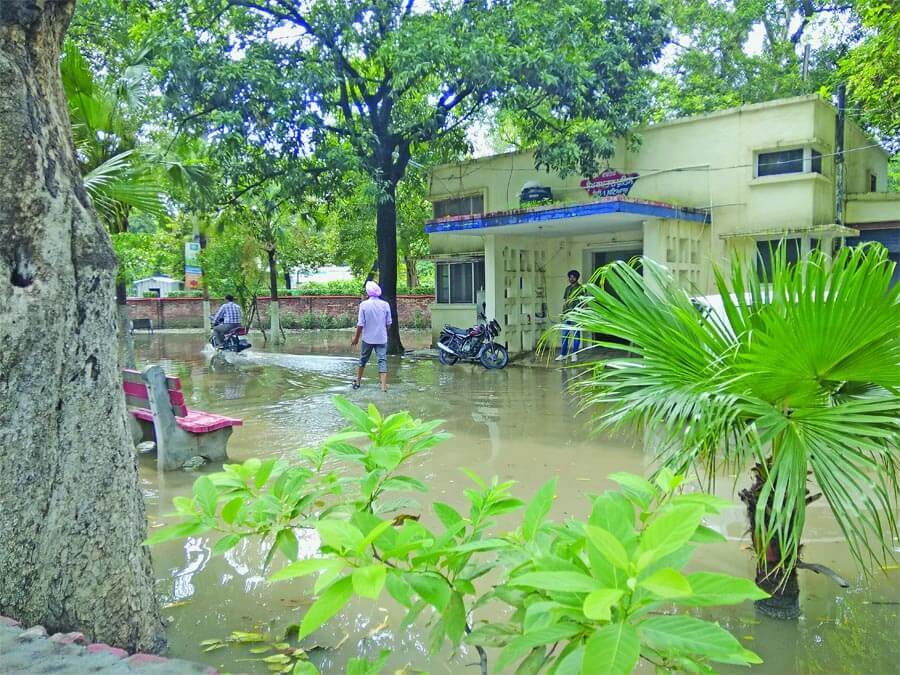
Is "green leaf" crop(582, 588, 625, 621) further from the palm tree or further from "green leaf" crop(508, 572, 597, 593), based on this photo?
the palm tree

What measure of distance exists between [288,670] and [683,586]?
6.91 ft

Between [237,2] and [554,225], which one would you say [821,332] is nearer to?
[554,225]

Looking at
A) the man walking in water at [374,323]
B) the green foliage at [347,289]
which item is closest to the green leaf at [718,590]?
the man walking in water at [374,323]

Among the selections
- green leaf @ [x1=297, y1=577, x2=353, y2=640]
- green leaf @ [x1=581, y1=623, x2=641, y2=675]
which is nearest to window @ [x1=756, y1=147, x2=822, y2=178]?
green leaf @ [x1=581, y1=623, x2=641, y2=675]

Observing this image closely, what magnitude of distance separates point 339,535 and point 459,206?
1521cm

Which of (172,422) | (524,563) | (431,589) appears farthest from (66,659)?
(172,422)

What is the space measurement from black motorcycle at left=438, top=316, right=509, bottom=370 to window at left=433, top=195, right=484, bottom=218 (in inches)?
126

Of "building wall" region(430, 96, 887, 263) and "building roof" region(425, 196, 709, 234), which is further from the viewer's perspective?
"building wall" region(430, 96, 887, 263)

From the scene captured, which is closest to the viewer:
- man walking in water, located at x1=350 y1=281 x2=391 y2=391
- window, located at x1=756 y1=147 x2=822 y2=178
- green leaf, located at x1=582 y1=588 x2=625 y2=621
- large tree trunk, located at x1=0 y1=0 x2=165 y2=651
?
green leaf, located at x1=582 y1=588 x2=625 y2=621

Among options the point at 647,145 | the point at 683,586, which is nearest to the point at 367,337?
the point at 647,145

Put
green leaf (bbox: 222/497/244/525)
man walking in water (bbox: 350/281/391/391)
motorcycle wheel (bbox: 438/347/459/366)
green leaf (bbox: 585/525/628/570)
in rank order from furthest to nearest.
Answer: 1. motorcycle wheel (bbox: 438/347/459/366)
2. man walking in water (bbox: 350/281/391/391)
3. green leaf (bbox: 222/497/244/525)
4. green leaf (bbox: 585/525/628/570)

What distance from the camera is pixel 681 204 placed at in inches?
491

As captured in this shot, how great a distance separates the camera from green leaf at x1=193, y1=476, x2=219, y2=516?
1862mm

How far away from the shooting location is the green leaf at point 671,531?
1198 millimetres
